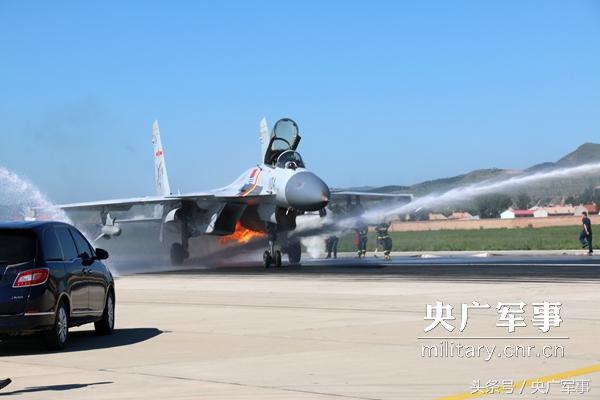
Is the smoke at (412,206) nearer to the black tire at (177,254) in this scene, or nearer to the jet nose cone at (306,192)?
the black tire at (177,254)

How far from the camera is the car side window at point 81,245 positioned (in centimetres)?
1484

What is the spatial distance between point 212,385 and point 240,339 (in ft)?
13.0

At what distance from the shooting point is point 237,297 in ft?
71.9

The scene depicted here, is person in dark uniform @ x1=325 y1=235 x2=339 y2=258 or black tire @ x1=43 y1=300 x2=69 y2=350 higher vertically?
person in dark uniform @ x1=325 y1=235 x2=339 y2=258

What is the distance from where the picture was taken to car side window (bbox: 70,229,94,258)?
584 inches

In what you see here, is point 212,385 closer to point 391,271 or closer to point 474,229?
point 391,271

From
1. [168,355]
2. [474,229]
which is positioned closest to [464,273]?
[168,355]

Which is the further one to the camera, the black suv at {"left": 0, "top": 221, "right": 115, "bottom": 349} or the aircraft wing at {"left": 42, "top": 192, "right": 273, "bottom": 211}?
the aircraft wing at {"left": 42, "top": 192, "right": 273, "bottom": 211}

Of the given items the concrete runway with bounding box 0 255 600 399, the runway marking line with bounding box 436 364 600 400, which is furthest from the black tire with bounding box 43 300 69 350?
the runway marking line with bounding box 436 364 600 400

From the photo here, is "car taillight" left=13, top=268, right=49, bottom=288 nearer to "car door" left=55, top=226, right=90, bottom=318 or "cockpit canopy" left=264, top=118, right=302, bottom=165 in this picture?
"car door" left=55, top=226, right=90, bottom=318

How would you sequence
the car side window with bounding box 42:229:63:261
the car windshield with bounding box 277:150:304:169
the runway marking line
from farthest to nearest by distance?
the car windshield with bounding box 277:150:304:169 → the car side window with bounding box 42:229:63:261 → the runway marking line

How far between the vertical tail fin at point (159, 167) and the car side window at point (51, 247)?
38319 millimetres

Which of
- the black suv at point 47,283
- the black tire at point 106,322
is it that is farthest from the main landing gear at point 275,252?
the black suv at point 47,283

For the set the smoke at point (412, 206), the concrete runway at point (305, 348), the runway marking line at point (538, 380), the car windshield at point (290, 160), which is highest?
the car windshield at point (290, 160)
